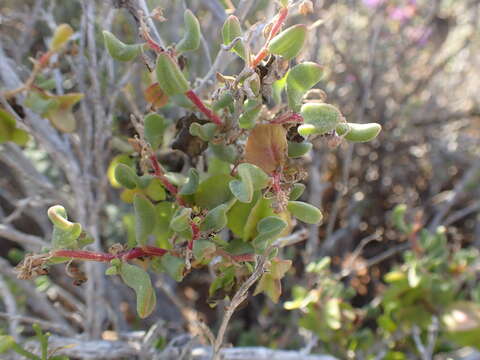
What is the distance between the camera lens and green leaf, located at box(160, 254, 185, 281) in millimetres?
595

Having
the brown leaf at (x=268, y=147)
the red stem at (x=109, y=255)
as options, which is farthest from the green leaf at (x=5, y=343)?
the brown leaf at (x=268, y=147)

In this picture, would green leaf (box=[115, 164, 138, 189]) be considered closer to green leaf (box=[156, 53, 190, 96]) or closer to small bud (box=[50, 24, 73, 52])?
green leaf (box=[156, 53, 190, 96])

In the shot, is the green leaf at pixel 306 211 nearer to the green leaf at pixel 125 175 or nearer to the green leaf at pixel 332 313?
the green leaf at pixel 125 175

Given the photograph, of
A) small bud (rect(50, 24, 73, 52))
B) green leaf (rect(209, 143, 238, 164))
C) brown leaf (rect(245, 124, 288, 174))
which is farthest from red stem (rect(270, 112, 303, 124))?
small bud (rect(50, 24, 73, 52))

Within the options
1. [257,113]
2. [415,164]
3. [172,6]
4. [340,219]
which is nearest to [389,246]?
[340,219]

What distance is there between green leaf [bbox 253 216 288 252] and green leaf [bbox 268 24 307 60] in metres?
0.19

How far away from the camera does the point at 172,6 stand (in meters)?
1.48

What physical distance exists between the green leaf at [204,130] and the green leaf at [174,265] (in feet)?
0.56

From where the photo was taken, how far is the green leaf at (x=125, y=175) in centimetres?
61

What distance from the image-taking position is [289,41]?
53cm

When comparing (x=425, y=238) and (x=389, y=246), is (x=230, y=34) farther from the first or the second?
(x=389, y=246)

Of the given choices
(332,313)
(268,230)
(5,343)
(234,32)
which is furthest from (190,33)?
(332,313)

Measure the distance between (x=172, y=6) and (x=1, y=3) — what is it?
55cm

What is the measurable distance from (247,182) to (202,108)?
0.59 ft
